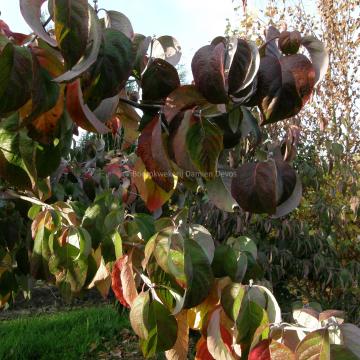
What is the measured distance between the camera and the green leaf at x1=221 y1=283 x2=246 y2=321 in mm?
792

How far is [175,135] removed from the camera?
0.79 metres

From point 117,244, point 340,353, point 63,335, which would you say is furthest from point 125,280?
point 63,335

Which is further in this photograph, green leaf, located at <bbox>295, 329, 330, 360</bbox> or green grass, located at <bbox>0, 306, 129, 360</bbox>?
green grass, located at <bbox>0, 306, 129, 360</bbox>

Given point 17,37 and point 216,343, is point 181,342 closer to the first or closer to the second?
point 216,343

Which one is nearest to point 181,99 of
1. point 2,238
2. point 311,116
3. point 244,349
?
point 244,349

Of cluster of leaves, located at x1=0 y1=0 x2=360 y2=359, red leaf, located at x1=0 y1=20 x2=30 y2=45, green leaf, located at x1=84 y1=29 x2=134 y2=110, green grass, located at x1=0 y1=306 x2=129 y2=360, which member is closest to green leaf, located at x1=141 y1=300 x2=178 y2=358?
cluster of leaves, located at x1=0 y1=0 x2=360 y2=359

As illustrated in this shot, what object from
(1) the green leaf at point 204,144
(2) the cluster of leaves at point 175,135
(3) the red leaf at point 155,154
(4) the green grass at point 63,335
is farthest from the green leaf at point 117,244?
(4) the green grass at point 63,335

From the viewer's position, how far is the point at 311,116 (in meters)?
4.97

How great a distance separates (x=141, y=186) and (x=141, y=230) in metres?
0.08

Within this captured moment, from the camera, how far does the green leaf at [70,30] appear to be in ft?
2.03

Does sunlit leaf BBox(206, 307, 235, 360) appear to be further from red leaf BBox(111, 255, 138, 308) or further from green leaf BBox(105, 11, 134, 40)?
green leaf BBox(105, 11, 134, 40)

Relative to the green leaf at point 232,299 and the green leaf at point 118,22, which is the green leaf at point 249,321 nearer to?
the green leaf at point 232,299

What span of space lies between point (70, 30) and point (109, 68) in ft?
0.29

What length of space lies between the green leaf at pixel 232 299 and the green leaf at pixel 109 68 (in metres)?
0.35
